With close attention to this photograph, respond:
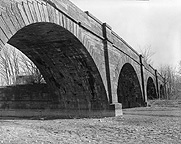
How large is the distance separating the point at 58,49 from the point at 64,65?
51.7 inches

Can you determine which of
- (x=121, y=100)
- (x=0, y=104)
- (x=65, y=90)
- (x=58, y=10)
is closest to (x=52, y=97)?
(x=65, y=90)

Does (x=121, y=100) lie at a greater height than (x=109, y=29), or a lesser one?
lesser

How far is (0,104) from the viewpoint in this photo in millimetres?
16219

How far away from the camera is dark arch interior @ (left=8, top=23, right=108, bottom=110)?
8923 mm

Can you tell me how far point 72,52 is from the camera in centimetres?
1031

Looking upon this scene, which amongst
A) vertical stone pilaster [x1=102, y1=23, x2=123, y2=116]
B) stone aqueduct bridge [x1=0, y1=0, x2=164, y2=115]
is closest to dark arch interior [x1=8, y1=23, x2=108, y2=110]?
stone aqueduct bridge [x1=0, y1=0, x2=164, y2=115]

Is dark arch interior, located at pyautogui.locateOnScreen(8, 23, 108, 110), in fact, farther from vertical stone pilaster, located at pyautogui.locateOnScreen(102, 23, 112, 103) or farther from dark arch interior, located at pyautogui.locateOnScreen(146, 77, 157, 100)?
dark arch interior, located at pyautogui.locateOnScreen(146, 77, 157, 100)

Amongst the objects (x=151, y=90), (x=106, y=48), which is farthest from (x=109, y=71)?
(x=151, y=90)

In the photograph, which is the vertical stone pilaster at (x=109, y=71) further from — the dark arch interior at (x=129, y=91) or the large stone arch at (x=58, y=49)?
the dark arch interior at (x=129, y=91)

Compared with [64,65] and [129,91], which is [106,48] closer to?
[64,65]

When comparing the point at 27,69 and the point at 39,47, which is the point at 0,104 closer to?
the point at 39,47

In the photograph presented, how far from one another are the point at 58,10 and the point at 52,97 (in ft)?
22.7

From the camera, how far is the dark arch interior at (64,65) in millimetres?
8923

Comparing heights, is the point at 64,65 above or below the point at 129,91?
above
